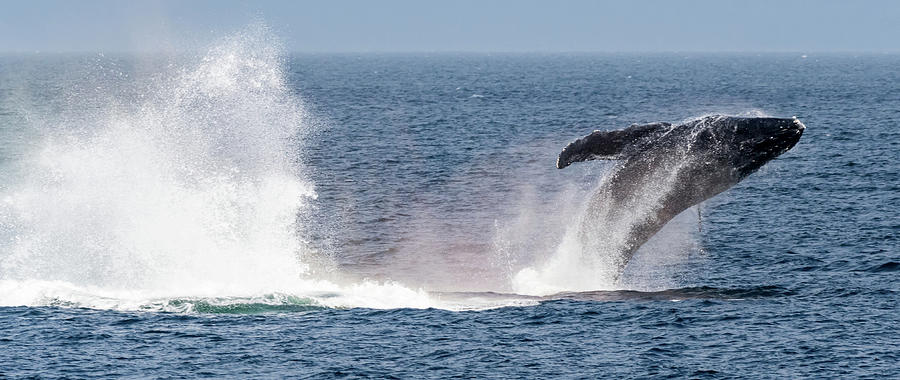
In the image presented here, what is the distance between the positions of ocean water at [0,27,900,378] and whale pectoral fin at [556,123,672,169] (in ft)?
9.99

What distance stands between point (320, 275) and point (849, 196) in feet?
115

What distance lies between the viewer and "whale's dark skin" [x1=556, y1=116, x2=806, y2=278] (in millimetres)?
37781

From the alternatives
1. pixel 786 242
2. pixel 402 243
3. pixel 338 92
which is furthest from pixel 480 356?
pixel 338 92

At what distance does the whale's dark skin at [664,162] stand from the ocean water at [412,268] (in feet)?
4.93

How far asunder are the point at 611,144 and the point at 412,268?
55.2 feet

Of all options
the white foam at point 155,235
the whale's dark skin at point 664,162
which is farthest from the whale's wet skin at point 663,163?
the white foam at point 155,235

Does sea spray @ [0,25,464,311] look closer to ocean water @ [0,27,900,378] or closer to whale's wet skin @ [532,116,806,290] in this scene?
ocean water @ [0,27,900,378]

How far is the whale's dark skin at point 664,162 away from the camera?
1487 inches

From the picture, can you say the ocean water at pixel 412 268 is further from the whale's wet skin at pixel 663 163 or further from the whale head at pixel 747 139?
the whale head at pixel 747 139

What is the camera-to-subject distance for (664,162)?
131ft

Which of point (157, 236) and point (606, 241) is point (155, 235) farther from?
point (606, 241)

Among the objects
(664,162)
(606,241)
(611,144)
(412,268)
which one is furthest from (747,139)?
(412,268)

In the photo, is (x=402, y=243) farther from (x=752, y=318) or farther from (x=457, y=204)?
(x=752, y=318)

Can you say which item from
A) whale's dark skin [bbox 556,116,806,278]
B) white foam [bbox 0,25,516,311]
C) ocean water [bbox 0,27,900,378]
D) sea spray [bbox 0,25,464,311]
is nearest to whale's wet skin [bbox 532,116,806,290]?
whale's dark skin [bbox 556,116,806,278]
